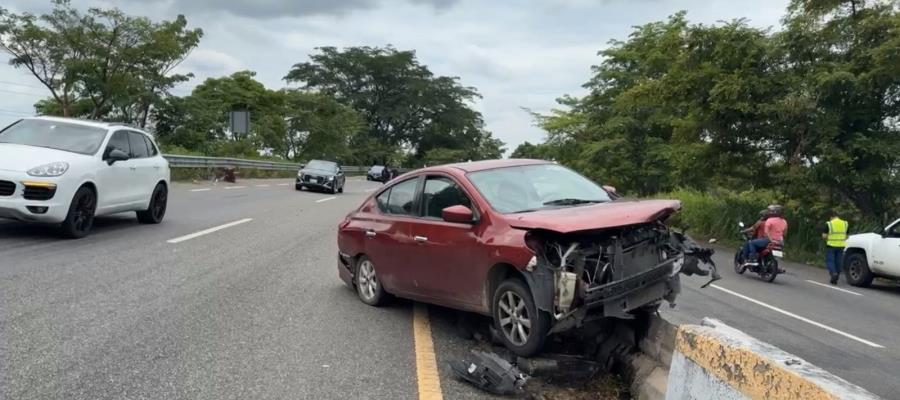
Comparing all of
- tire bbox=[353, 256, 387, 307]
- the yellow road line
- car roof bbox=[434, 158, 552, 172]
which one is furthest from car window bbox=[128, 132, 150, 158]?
car roof bbox=[434, 158, 552, 172]

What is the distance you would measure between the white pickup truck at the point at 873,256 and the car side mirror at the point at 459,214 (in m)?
11.9

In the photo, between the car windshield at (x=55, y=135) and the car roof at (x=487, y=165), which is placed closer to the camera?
the car roof at (x=487, y=165)

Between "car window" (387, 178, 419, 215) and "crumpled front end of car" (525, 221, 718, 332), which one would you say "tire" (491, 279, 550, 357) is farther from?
"car window" (387, 178, 419, 215)

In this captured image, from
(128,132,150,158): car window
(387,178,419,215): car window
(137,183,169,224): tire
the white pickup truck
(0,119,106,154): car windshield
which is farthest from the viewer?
the white pickup truck

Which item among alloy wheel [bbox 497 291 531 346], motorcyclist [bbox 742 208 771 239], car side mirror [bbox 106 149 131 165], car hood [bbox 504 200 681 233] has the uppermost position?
car side mirror [bbox 106 149 131 165]

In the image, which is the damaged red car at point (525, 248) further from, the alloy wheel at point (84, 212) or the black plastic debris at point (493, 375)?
the alloy wheel at point (84, 212)

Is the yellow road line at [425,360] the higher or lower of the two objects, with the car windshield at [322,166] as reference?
lower

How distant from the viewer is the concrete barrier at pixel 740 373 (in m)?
2.81

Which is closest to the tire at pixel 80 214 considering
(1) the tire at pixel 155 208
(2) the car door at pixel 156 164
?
(1) the tire at pixel 155 208

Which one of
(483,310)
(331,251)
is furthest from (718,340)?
(331,251)

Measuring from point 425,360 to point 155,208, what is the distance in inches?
352

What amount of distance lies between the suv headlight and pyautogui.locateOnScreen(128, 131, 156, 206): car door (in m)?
2.03

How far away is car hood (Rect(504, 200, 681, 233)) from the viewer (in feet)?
16.7

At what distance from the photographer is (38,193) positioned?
9.28 m
